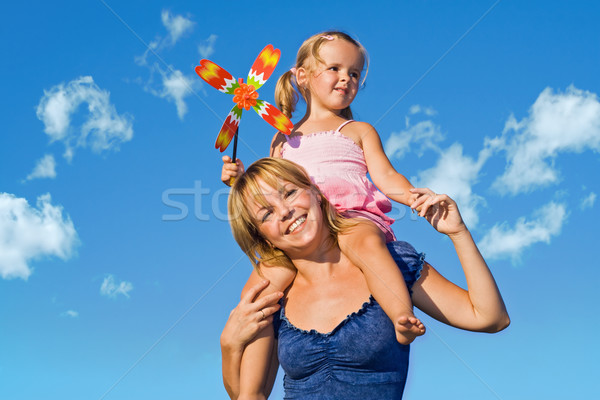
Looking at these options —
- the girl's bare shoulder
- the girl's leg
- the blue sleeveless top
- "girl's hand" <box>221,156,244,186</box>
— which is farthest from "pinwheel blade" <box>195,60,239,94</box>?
the blue sleeveless top

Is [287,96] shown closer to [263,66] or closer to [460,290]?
[263,66]

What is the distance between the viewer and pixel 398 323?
7.65 ft

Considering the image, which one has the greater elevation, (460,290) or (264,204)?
(264,204)

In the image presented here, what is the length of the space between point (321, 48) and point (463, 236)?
1.55 meters

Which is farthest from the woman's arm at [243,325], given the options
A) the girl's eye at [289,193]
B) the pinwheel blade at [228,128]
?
the pinwheel blade at [228,128]

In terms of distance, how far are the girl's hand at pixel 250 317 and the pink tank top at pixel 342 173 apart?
56 centimetres

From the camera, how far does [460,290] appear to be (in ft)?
8.93

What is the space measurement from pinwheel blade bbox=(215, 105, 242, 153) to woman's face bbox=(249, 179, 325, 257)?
703mm

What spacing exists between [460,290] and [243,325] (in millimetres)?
1000

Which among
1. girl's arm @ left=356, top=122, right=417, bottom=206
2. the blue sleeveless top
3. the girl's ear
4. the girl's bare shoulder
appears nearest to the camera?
the blue sleeveless top

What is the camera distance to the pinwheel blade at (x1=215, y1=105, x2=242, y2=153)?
10.9ft

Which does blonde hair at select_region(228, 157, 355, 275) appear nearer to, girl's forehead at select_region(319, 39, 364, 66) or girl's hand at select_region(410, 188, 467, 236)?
girl's hand at select_region(410, 188, 467, 236)

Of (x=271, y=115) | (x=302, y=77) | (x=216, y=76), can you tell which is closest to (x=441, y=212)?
(x=271, y=115)

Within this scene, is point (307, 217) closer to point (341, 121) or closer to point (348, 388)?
point (348, 388)
